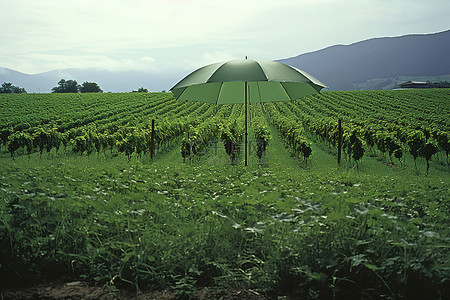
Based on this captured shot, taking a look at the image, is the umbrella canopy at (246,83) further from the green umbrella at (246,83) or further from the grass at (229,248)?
the grass at (229,248)

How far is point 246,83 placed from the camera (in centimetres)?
1030

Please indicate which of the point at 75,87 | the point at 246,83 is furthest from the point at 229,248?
the point at 75,87

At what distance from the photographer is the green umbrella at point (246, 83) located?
24.1 ft

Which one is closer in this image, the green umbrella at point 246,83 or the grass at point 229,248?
the grass at point 229,248

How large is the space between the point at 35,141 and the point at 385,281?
2013 cm

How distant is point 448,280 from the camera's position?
2.98m

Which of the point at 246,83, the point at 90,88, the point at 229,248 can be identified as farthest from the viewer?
the point at 90,88

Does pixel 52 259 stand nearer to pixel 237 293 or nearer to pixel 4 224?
pixel 4 224

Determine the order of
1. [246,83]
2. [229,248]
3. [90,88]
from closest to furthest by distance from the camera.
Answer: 1. [229,248]
2. [246,83]
3. [90,88]

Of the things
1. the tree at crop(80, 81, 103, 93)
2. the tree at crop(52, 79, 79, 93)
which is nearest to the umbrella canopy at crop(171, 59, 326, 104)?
the tree at crop(80, 81, 103, 93)

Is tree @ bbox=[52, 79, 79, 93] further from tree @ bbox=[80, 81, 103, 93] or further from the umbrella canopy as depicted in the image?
the umbrella canopy

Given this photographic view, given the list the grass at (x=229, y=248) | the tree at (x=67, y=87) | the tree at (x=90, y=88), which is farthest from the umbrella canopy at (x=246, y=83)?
the tree at (x=67, y=87)

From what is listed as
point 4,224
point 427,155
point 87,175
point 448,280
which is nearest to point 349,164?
point 427,155

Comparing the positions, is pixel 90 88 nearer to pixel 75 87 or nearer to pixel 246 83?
pixel 75 87
